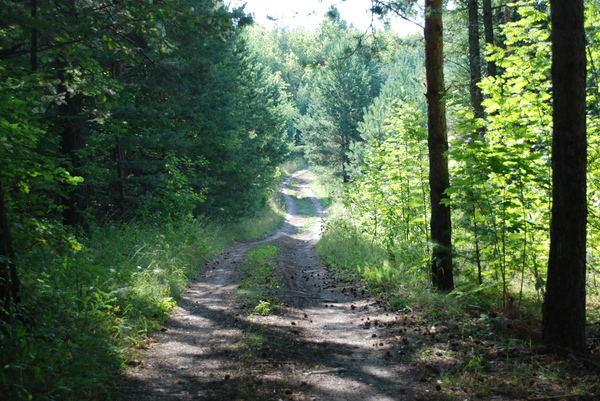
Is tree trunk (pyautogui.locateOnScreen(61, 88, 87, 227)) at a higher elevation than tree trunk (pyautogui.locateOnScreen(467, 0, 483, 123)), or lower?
lower

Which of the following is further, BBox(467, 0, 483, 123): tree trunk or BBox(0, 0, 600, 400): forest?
BBox(467, 0, 483, 123): tree trunk

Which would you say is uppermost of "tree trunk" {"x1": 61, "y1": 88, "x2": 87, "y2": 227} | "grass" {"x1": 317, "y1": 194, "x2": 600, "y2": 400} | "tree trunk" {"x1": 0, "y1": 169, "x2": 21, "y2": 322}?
"tree trunk" {"x1": 61, "y1": 88, "x2": 87, "y2": 227}

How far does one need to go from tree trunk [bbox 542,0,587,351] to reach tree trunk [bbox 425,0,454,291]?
262 centimetres

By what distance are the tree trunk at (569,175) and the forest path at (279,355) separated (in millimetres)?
1737

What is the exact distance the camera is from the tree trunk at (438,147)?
711 cm

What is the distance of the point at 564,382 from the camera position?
3900mm

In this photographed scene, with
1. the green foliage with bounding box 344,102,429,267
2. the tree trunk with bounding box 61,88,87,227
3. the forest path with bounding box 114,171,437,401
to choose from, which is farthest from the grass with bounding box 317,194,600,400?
the tree trunk with bounding box 61,88,87,227

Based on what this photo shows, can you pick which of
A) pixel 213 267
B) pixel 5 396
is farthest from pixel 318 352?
pixel 213 267

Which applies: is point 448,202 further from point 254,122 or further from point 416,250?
point 254,122

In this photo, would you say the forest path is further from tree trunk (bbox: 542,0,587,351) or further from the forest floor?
tree trunk (bbox: 542,0,587,351)

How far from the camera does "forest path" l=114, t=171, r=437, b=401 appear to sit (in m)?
4.10

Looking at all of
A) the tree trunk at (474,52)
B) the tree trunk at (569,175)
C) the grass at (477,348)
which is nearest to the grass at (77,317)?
the grass at (477,348)

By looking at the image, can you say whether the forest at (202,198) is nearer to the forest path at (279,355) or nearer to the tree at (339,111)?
the forest path at (279,355)

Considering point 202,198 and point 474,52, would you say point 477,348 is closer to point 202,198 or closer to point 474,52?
point 474,52
